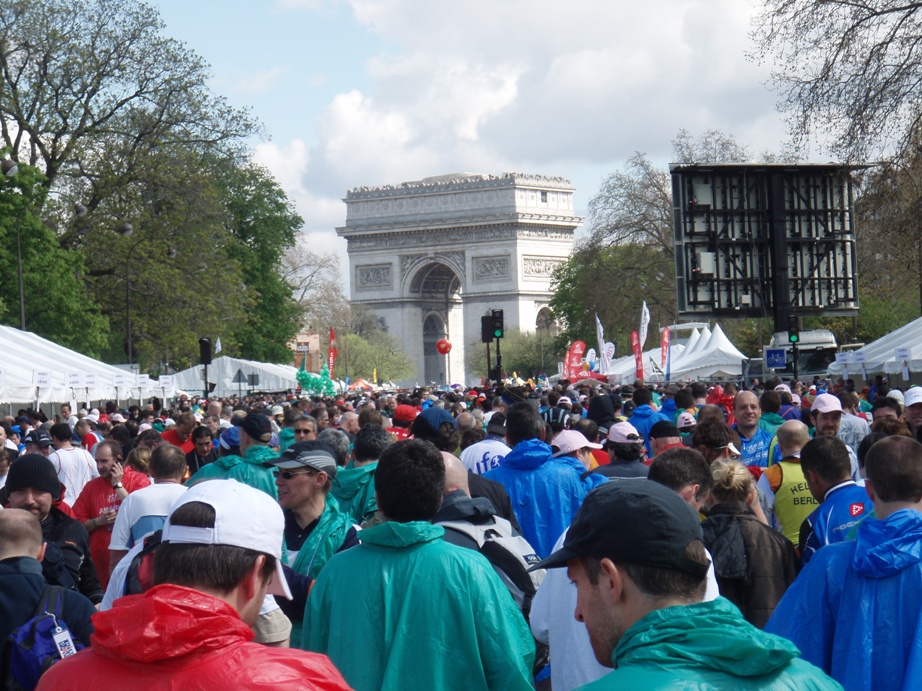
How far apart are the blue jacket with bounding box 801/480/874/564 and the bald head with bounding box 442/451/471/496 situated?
4.76ft

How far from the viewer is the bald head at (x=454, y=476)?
5613mm

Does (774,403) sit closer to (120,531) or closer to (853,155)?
(120,531)

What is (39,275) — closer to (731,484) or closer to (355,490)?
(355,490)

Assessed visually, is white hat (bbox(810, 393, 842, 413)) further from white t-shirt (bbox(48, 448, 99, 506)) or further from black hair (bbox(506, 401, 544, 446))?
white t-shirt (bbox(48, 448, 99, 506))

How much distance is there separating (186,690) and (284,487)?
3057 millimetres

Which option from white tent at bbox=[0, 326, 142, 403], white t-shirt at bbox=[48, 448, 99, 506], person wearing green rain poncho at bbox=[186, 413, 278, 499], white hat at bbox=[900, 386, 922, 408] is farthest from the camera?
white tent at bbox=[0, 326, 142, 403]

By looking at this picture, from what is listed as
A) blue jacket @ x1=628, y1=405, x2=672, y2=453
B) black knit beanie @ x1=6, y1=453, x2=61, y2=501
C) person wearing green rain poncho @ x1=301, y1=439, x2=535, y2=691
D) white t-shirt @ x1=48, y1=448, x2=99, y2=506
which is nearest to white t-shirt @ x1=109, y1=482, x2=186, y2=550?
black knit beanie @ x1=6, y1=453, x2=61, y2=501

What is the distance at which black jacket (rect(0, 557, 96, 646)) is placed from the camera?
4.46 metres

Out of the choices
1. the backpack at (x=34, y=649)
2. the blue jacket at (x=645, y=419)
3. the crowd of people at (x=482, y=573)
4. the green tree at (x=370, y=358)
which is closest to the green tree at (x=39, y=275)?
the blue jacket at (x=645, y=419)

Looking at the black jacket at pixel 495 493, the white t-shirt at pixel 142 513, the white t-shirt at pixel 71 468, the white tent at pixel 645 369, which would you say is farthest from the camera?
the white tent at pixel 645 369

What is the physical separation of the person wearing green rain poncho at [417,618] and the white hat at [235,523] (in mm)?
1027

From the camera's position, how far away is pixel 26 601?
4535 mm

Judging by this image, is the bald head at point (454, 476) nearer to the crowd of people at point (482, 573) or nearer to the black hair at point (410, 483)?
the crowd of people at point (482, 573)

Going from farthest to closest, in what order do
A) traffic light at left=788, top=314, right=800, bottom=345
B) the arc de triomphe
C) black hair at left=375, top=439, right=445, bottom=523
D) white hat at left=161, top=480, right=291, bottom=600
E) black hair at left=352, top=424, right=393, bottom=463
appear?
the arc de triomphe
traffic light at left=788, top=314, right=800, bottom=345
black hair at left=352, top=424, right=393, bottom=463
black hair at left=375, top=439, right=445, bottom=523
white hat at left=161, top=480, right=291, bottom=600
